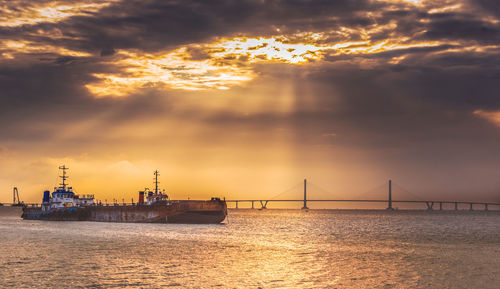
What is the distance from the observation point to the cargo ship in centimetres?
11262

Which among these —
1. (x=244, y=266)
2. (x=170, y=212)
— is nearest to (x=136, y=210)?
(x=170, y=212)

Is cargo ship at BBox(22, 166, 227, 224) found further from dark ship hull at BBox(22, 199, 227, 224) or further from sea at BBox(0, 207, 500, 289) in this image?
sea at BBox(0, 207, 500, 289)

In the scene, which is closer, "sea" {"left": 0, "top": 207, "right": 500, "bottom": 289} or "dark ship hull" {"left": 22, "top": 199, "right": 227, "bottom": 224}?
"sea" {"left": 0, "top": 207, "right": 500, "bottom": 289}

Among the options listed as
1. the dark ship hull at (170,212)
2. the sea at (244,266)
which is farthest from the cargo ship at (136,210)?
the sea at (244,266)

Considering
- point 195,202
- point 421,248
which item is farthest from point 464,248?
point 195,202

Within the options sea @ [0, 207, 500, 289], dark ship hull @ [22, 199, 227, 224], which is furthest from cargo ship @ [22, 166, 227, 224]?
sea @ [0, 207, 500, 289]

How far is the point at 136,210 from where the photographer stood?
121062 mm

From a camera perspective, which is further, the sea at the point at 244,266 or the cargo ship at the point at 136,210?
the cargo ship at the point at 136,210

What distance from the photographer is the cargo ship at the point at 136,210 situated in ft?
370

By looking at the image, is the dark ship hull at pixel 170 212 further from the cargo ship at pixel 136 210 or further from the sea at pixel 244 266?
the sea at pixel 244 266

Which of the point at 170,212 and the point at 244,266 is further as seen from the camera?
the point at 170,212

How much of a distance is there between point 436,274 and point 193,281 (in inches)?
700

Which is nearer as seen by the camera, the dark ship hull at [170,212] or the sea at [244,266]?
the sea at [244,266]

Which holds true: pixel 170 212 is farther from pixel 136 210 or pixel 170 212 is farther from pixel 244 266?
pixel 244 266
